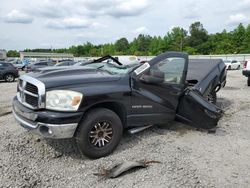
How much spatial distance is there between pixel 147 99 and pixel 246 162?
1.80 m

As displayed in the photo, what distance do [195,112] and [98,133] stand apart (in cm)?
202

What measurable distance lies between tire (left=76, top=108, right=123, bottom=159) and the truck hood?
0.50m

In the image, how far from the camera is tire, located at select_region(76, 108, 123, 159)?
4.25 m

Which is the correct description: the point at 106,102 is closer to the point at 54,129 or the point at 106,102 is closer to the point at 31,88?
the point at 54,129

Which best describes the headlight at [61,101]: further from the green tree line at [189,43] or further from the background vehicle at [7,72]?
the green tree line at [189,43]

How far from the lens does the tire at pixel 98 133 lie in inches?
167

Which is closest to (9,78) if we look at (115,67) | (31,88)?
(115,67)

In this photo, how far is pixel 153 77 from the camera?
5.03m

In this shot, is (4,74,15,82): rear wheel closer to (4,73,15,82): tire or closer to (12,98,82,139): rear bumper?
(4,73,15,82): tire

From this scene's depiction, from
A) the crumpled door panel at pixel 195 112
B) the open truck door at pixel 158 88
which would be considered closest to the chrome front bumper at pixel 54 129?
the open truck door at pixel 158 88

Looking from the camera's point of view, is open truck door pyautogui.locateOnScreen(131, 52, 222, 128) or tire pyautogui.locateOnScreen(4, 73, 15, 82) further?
tire pyautogui.locateOnScreen(4, 73, 15, 82)

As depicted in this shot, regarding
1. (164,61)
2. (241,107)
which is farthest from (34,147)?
(241,107)

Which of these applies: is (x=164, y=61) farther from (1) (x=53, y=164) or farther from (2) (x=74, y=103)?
(1) (x=53, y=164)

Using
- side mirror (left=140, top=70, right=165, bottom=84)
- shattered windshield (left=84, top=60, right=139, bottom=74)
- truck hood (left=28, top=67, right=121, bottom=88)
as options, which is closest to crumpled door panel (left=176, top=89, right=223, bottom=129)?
side mirror (left=140, top=70, right=165, bottom=84)
